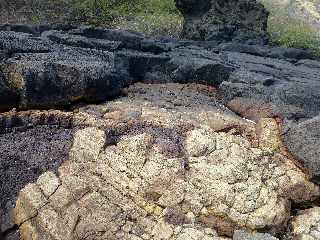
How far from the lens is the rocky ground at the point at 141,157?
26.1 feet

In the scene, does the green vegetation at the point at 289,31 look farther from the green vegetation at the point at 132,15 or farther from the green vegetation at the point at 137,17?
the green vegetation at the point at 132,15

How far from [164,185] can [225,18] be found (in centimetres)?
1549

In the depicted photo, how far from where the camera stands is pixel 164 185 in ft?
26.6

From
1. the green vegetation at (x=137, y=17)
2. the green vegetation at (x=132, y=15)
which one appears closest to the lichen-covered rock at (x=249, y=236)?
the green vegetation at (x=137, y=17)

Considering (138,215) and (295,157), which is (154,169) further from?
(295,157)

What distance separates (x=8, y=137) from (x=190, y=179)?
364 cm

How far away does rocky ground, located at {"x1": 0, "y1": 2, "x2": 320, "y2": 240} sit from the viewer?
→ 26.1 ft

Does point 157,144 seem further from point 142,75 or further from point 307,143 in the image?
point 142,75

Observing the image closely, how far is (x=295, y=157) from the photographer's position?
350 inches

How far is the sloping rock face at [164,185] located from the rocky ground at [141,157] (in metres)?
0.02

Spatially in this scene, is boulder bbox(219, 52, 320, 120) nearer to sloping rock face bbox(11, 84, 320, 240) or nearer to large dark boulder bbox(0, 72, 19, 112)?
sloping rock face bbox(11, 84, 320, 240)

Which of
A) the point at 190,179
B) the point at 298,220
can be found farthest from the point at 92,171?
the point at 298,220

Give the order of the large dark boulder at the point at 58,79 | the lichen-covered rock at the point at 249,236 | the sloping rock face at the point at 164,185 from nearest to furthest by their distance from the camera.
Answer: the lichen-covered rock at the point at 249,236 → the sloping rock face at the point at 164,185 → the large dark boulder at the point at 58,79

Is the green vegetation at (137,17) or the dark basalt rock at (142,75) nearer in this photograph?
the dark basalt rock at (142,75)
